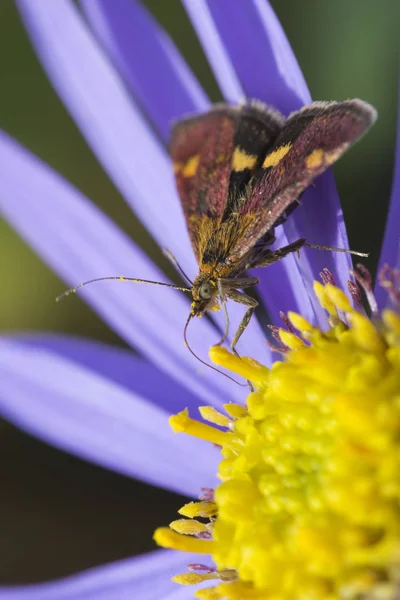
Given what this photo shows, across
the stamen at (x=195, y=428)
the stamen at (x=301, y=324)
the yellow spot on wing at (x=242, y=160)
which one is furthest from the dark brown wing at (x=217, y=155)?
the stamen at (x=195, y=428)

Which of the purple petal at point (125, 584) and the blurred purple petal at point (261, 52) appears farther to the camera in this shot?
the purple petal at point (125, 584)

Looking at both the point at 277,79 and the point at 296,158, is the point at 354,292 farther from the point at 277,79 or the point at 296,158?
the point at 277,79

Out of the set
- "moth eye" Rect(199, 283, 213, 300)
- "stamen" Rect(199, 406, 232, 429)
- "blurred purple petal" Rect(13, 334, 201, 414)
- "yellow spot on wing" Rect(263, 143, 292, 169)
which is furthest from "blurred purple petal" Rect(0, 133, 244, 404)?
"yellow spot on wing" Rect(263, 143, 292, 169)

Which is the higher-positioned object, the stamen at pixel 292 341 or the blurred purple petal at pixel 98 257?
the blurred purple petal at pixel 98 257

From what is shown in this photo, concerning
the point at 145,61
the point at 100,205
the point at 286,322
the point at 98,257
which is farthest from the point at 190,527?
the point at 100,205

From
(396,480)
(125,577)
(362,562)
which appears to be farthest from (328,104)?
(125,577)

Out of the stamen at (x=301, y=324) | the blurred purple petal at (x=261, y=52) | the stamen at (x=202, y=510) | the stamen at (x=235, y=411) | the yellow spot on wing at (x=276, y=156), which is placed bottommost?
the stamen at (x=202, y=510)

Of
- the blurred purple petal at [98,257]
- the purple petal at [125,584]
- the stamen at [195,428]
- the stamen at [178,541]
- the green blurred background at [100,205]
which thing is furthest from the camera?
the green blurred background at [100,205]

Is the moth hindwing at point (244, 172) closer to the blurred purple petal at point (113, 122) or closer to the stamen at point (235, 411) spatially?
the stamen at point (235, 411)
